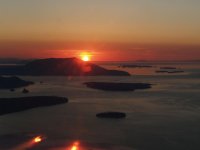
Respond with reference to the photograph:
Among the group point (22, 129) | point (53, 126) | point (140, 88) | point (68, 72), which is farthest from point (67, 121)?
point (68, 72)

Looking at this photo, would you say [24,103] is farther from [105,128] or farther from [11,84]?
[11,84]

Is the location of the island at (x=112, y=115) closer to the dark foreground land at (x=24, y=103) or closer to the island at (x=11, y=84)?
the dark foreground land at (x=24, y=103)

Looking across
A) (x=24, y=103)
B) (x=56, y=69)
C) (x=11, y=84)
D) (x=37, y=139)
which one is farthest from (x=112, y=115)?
(x=56, y=69)

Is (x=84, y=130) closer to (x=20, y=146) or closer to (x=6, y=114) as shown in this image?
(x=20, y=146)

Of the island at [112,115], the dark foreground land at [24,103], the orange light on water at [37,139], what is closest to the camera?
the orange light on water at [37,139]

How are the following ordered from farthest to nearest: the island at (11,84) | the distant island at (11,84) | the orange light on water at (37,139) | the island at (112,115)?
the distant island at (11,84)
the island at (11,84)
the island at (112,115)
the orange light on water at (37,139)

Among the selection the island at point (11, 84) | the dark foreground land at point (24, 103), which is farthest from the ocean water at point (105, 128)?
the island at point (11, 84)

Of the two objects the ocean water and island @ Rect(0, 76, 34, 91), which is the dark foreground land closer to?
the ocean water

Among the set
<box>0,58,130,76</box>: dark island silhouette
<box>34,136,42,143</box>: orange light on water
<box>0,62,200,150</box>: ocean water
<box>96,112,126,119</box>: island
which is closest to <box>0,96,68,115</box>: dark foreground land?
<box>0,62,200,150</box>: ocean water
